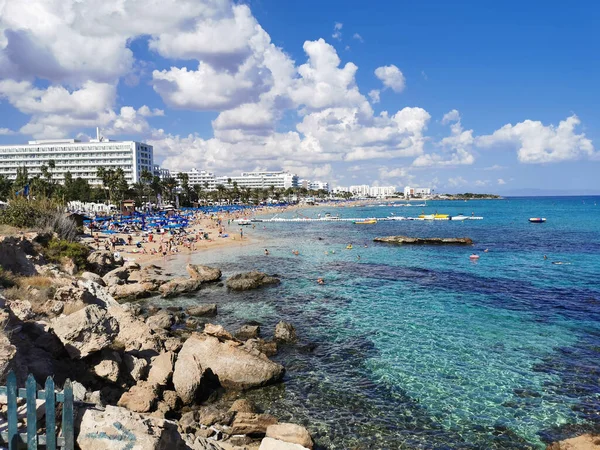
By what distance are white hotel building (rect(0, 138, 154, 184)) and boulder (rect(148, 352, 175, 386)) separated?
473 feet

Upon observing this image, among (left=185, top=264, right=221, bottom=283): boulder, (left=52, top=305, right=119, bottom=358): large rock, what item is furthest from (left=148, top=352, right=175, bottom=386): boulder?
(left=185, top=264, right=221, bottom=283): boulder

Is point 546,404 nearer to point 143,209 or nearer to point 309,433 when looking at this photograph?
point 309,433

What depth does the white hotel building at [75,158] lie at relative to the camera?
5738 inches

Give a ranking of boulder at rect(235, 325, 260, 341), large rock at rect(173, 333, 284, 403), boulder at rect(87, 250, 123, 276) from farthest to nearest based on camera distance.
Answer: boulder at rect(87, 250, 123, 276), boulder at rect(235, 325, 260, 341), large rock at rect(173, 333, 284, 403)

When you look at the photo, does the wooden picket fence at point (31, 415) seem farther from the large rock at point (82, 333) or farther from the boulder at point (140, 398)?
the large rock at point (82, 333)

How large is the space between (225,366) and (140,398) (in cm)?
381

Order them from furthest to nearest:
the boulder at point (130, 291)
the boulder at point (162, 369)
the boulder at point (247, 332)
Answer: the boulder at point (130, 291)
the boulder at point (247, 332)
the boulder at point (162, 369)

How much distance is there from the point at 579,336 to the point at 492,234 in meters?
56.9

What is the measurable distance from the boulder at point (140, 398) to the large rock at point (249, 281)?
18763 millimetres

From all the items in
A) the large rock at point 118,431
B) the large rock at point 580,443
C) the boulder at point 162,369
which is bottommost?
the large rock at point 580,443

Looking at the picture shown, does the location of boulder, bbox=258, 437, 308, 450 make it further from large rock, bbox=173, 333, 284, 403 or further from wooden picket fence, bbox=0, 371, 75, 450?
wooden picket fence, bbox=0, 371, 75, 450

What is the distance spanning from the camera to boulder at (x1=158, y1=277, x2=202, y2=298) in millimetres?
31167

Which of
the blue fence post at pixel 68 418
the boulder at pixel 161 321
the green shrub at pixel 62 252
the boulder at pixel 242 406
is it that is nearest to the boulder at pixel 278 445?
the boulder at pixel 242 406

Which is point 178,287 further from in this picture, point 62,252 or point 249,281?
point 62,252
